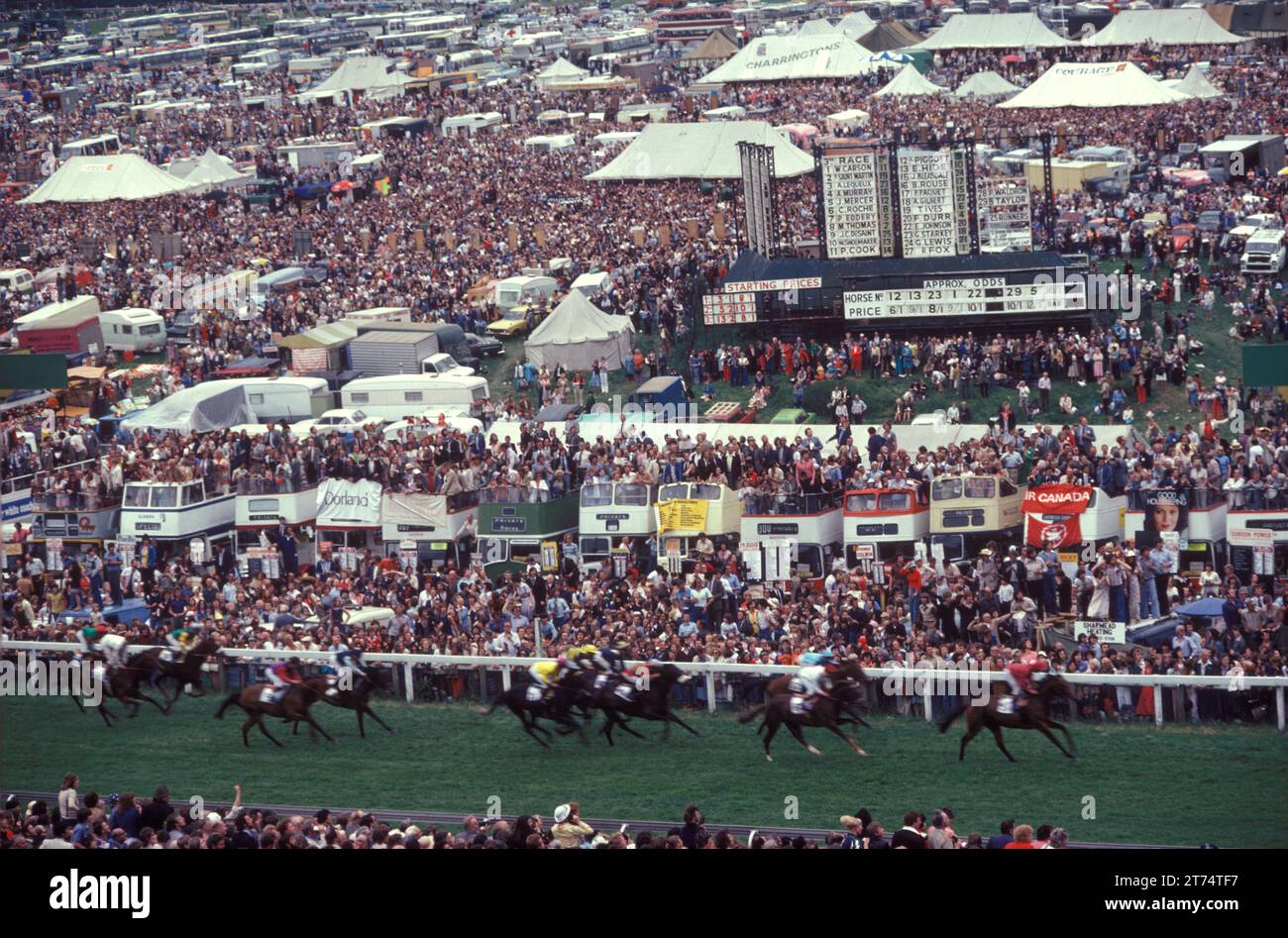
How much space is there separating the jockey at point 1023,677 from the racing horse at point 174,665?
301 inches

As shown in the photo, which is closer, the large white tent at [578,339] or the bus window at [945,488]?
the bus window at [945,488]

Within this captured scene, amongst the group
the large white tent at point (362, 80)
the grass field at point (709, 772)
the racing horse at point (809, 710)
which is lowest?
the grass field at point (709, 772)

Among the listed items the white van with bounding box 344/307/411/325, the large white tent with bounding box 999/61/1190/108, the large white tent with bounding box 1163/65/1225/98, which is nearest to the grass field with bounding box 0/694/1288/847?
the white van with bounding box 344/307/411/325

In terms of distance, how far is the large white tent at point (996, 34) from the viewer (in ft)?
236

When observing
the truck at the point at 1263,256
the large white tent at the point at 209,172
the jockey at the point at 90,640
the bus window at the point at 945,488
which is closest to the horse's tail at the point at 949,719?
the bus window at the point at 945,488

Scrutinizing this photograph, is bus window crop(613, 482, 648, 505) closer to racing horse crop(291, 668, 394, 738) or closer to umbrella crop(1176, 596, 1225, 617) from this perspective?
racing horse crop(291, 668, 394, 738)

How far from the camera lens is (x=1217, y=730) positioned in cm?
1759

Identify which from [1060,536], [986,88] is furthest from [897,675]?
[986,88]

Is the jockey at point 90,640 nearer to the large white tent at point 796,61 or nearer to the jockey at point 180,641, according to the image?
the jockey at point 180,641

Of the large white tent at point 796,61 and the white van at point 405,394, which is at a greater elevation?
the large white tent at point 796,61

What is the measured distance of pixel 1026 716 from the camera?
16.8 m

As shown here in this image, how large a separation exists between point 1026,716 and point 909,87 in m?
48.3
